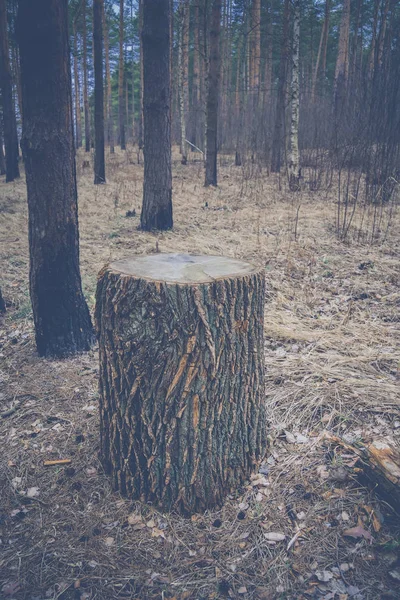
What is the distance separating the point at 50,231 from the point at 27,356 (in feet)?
3.90

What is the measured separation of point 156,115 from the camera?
6973 mm

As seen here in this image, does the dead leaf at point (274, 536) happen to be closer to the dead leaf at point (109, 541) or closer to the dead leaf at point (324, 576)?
the dead leaf at point (324, 576)

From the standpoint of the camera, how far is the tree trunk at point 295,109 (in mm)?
9844

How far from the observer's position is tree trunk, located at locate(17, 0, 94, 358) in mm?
3217

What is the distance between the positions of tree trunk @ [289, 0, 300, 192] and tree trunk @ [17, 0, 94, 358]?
8.15 metres

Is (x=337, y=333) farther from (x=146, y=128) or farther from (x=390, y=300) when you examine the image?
(x=146, y=128)

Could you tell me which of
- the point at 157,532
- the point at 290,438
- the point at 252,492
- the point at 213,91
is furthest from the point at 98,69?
the point at 157,532

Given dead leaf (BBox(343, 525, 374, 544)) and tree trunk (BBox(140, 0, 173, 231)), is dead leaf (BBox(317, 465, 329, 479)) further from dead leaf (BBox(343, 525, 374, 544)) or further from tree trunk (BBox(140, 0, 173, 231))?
tree trunk (BBox(140, 0, 173, 231))

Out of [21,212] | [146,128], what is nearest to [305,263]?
[146,128]

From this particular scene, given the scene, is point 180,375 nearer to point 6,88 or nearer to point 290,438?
point 290,438

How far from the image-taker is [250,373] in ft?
7.54

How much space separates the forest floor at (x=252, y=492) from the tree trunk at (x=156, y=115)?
9.72 ft

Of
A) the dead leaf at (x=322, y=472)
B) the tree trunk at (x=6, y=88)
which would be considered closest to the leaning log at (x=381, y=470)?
the dead leaf at (x=322, y=472)

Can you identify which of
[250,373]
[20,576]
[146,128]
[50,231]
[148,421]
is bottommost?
[20,576]
